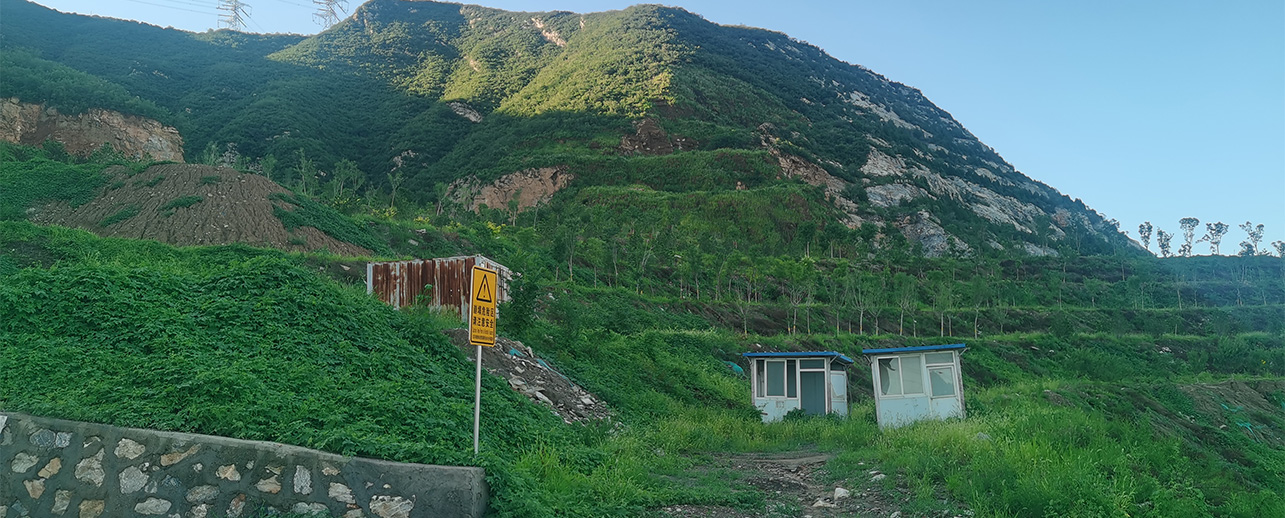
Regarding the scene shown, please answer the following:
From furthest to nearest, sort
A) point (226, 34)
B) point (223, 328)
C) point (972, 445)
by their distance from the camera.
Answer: point (226, 34) → point (972, 445) → point (223, 328)

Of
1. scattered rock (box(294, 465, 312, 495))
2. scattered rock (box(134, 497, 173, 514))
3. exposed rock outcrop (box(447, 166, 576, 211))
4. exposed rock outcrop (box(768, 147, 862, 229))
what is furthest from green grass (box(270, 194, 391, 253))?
exposed rock outcrop (box(768, 147, 862, 229))

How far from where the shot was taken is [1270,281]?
267ft

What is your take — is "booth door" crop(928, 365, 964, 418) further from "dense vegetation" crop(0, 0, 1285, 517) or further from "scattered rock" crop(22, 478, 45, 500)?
"scattered rock" crop(22, 478, 45, 500)

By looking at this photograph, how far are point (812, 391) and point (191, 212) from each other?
22941mm

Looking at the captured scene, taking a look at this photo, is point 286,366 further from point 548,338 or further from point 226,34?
point 226,34

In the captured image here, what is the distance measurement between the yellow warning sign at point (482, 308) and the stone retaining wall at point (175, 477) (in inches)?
68.9

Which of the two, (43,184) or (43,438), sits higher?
(43,184)

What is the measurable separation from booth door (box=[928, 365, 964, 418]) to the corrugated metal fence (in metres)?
10.3

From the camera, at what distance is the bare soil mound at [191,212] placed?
85.4 feet

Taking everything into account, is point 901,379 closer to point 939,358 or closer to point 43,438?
point 939,358

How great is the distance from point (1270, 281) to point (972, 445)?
96.0 metres

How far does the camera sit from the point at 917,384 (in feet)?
55.9

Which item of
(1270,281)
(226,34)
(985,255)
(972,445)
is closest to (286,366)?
(972,445)

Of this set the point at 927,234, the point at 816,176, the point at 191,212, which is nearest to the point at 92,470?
the point at 191,212
